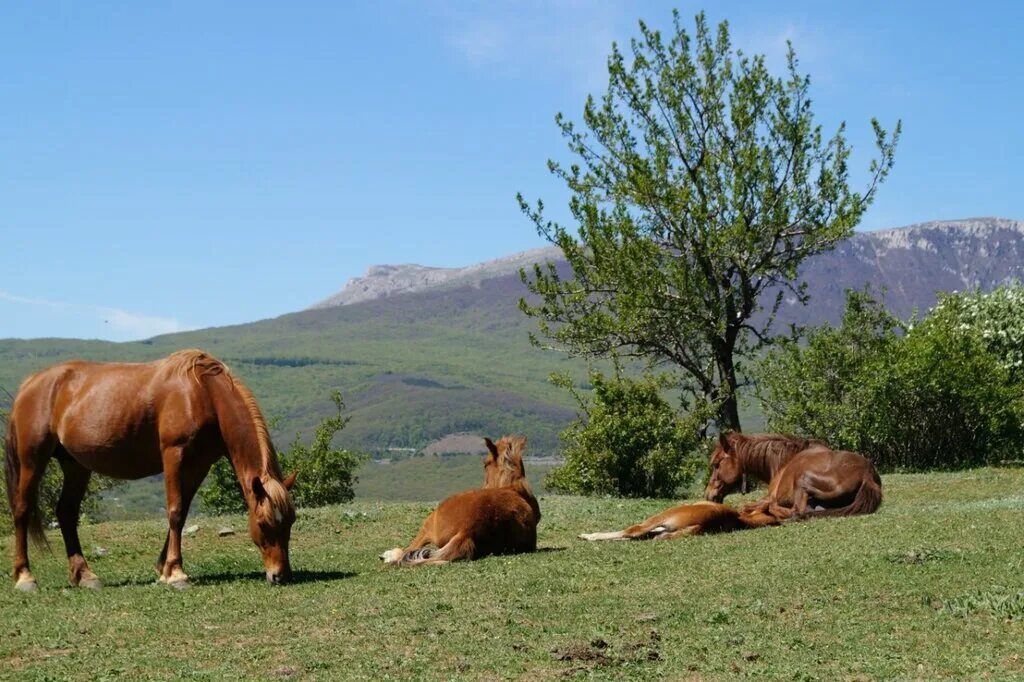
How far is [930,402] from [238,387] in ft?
74.3

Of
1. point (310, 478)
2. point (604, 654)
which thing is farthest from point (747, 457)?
point (310, 478)

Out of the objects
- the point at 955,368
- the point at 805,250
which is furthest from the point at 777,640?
the point at 805,250

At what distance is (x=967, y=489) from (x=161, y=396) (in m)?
15.9

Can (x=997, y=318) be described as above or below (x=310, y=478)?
above

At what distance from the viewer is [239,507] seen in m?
32.0

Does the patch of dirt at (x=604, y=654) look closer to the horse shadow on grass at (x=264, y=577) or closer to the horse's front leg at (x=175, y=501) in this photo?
the horse shadow on grass at (x=264, y=577)

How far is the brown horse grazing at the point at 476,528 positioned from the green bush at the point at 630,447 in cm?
1252

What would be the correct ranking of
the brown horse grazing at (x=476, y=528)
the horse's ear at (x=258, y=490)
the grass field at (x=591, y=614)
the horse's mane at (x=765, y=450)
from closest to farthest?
the grass field at (x=591, y=614), the horse's ear at (x=258, y=490), the brown horse grazing at (x=476, y=528), the horse's mane at (x=765, y=450)

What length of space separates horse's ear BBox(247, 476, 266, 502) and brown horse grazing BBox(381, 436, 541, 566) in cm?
Answer: 227

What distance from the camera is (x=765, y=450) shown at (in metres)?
18.8

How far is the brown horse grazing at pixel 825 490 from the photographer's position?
16.8 meters

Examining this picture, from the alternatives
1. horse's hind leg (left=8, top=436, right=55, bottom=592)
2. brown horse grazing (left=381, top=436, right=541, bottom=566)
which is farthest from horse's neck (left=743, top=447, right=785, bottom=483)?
horse's hind leg (left=8, top=436, right=55, bottom=592)

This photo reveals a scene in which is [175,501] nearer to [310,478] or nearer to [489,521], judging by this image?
[489,521]

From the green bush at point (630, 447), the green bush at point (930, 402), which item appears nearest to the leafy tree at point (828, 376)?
the green bush at point (930, 402)
